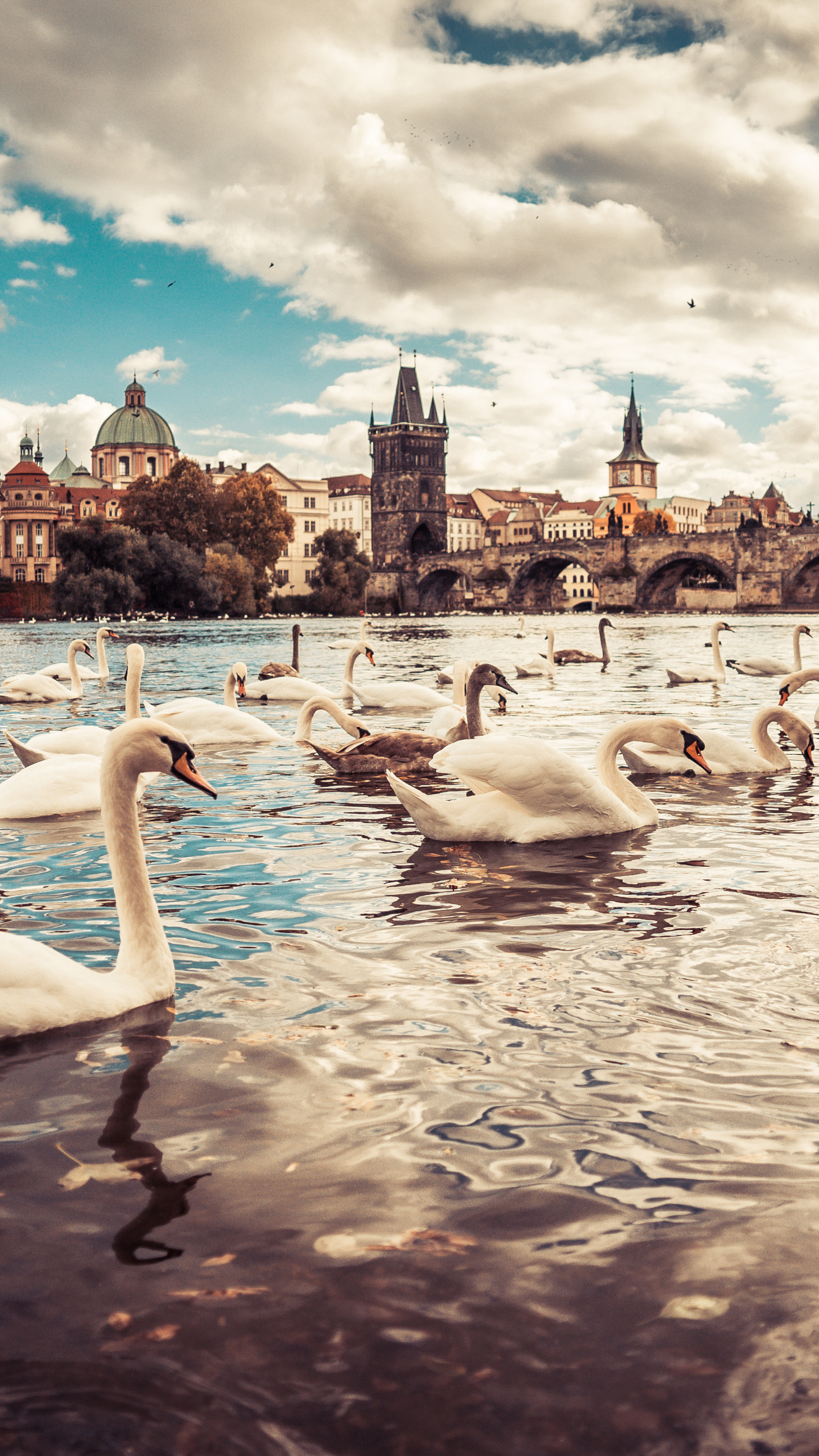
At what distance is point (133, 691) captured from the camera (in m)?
8.12

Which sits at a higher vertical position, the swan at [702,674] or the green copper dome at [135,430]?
the green copper dome at [135,430]

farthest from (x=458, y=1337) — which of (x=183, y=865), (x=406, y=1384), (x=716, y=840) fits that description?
(x=716, y=840)

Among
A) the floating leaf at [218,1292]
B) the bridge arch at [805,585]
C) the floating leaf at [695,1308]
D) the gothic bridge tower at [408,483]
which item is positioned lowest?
the floating leaf at [695,1308]

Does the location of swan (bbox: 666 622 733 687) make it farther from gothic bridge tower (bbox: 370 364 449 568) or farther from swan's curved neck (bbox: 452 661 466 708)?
gothic bridge tower (bbox: 370 364 449 568)

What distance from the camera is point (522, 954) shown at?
438 centimetres

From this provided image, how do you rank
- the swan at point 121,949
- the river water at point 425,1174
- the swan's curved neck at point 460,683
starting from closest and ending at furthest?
the river water at point 425,1174, the swan at point 121,949, the swan's curved neck at point 460,683

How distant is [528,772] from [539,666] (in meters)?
17.3

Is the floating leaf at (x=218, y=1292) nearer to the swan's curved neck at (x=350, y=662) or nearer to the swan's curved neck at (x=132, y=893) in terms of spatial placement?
the swan's curved neck at (x=132, y=893)

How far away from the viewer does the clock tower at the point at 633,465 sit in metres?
172

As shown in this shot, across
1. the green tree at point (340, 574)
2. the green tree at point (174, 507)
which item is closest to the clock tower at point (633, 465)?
the green tree at point (340, 574)

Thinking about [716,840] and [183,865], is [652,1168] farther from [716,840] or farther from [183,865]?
[716,840]

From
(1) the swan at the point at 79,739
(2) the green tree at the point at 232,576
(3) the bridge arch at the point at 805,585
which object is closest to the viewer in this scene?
(1) the swan at the point at 79,739

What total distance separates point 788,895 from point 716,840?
1.36m

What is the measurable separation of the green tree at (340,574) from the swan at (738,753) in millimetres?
84573
